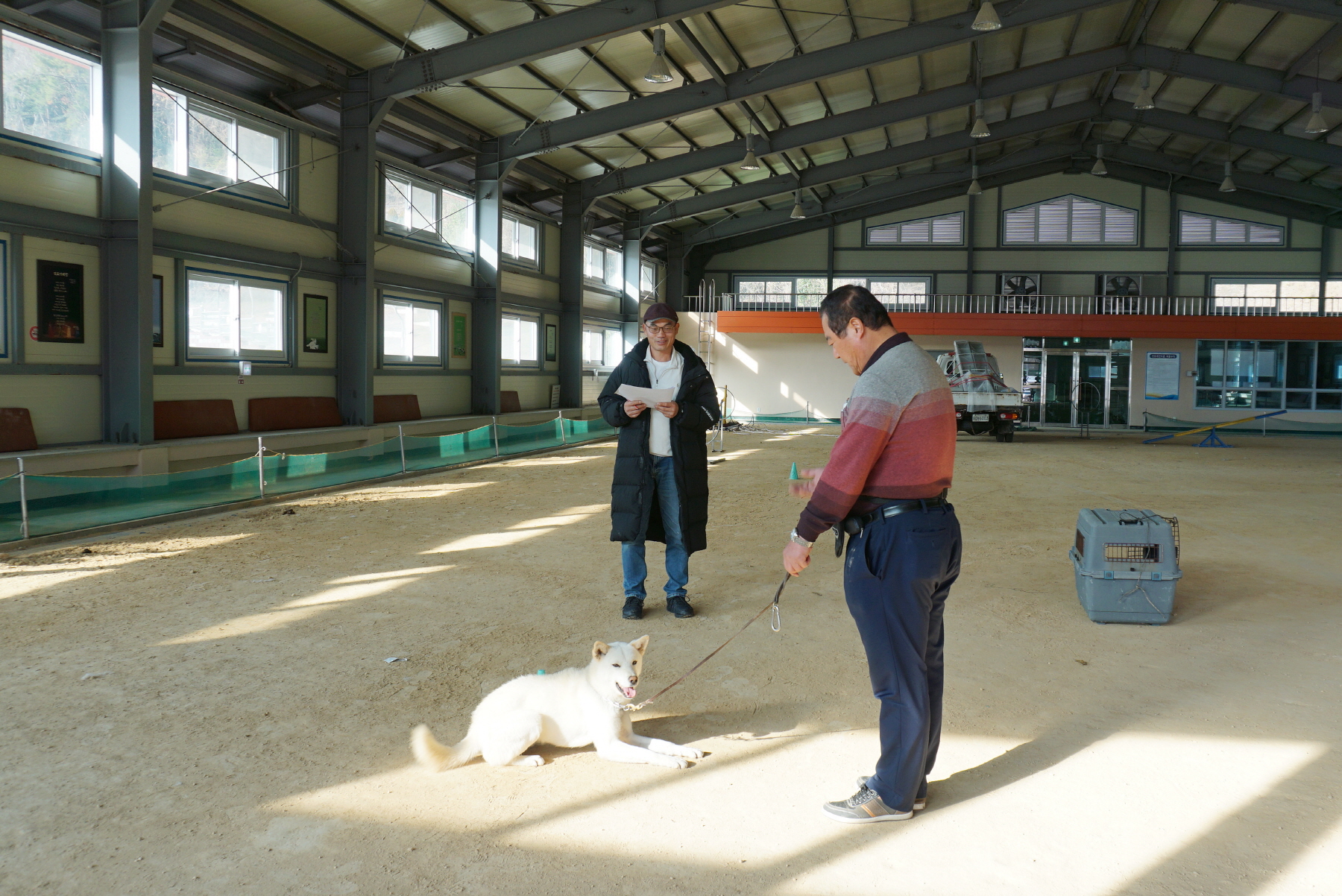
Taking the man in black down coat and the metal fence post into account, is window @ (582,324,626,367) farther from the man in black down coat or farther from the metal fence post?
the man in black down coat

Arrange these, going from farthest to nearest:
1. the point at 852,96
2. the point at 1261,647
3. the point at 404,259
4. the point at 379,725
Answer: the point at 852,96 → the point at 404,259 → the point at 1261,647 → the point at 379,725

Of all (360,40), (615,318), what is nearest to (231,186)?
(360,40)

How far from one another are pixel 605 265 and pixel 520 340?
18.3 ft

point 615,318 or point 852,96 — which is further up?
point 852,96

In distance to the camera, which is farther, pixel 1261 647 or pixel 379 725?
pixel 1261 647

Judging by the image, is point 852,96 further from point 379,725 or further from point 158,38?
point 379,725

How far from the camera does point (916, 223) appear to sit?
28078mm

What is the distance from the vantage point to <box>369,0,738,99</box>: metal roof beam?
1194 cm

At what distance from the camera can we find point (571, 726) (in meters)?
3.46

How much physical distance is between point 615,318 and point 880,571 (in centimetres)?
2338

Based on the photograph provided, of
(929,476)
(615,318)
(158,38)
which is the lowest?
(929,476)

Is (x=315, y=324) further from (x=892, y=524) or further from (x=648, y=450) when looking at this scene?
(x=892, y=524)

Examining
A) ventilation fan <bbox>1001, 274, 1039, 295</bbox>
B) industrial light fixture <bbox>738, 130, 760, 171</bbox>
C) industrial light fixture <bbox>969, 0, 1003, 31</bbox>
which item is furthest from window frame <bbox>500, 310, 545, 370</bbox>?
ventilation fan <bbox>1001, 274, 1039, 295</bbox>

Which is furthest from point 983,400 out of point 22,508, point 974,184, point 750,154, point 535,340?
point 22,508
